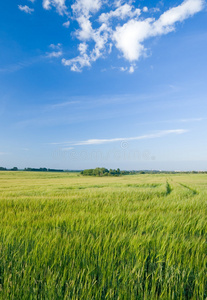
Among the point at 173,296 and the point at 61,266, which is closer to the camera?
the point at 173,296

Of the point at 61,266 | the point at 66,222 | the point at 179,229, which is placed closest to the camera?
the point at 61,266

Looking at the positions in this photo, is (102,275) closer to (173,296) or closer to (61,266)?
(61,266)

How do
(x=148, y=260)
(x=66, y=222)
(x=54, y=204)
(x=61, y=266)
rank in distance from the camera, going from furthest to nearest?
(x=54, y=204) → (x=66, y=222) → (x=148, y=260) → (x=61, y=266)

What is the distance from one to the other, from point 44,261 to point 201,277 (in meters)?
1.49

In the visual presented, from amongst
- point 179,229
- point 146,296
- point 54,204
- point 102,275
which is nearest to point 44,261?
point 102,275

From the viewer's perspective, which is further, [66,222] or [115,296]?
[66,222]

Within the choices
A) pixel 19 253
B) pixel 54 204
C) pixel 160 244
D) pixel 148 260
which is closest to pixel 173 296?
pixel 148 260

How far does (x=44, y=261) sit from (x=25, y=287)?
337mm

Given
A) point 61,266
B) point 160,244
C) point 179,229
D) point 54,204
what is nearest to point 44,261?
point 61,266

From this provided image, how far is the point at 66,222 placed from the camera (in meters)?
3.01

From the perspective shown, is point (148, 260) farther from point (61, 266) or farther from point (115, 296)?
point (61, 266)

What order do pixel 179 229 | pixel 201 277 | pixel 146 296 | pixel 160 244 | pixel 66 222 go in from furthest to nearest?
pixel 66 222 → pixel 179 229 → pixel 160 244 → pixel 201 277 → pixel 146 296

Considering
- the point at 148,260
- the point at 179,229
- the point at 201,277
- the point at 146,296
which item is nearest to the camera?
the point at 146,296

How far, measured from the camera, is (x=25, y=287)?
137 centimetres
